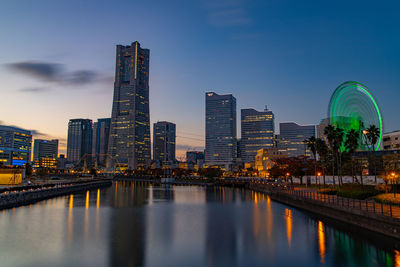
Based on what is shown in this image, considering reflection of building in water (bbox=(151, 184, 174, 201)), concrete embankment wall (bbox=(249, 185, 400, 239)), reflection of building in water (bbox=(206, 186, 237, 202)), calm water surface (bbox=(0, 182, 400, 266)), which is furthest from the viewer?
reflection of building in water (bbox=(151, 184, 174, 201))

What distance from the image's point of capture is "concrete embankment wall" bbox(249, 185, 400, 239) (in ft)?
103

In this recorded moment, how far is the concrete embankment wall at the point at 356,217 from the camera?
1233 inches

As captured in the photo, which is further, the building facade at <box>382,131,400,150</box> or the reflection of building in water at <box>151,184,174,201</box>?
the building facade at <box>382,131,400,150</box>

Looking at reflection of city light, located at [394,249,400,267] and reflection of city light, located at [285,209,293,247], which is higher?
reflection of city light, located at [394,249,400,267]

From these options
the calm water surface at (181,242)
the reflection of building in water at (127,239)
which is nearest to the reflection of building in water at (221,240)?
the calm water surface at (181,242)

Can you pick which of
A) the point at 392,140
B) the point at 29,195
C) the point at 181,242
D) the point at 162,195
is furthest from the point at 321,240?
the point at 392,140

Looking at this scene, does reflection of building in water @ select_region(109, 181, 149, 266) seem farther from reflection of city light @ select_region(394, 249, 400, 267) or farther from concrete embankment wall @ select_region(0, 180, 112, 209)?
concrete embankment wall @ select_region(0, 180, 112, 209)

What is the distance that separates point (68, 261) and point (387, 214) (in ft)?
108

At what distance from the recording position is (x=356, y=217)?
38500 millimetres

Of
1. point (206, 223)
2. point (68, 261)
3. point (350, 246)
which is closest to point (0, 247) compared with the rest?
point (68, 261)

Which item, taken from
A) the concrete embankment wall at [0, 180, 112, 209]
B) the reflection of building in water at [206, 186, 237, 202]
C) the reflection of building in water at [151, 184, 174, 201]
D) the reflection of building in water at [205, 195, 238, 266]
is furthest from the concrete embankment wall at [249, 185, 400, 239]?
the concrete embankment wall at [0, 180, 112, 209]

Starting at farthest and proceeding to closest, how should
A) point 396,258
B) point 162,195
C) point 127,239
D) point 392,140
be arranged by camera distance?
point 392,140 < point 162,195 < point 127,239 < point 396,258

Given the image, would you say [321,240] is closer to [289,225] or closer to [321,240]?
[321,240]

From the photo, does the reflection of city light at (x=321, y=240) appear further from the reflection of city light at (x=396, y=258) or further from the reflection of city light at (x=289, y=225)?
the reflection of city light at (x=396, y=258)
